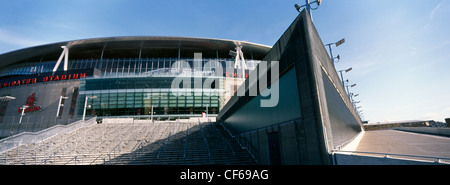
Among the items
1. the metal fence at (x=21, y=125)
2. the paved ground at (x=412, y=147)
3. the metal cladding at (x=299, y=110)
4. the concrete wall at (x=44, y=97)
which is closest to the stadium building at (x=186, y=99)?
the metal cladding at (x=299, y=110)

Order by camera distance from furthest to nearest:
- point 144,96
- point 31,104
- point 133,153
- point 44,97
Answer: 1. point 44,97
2. point 31,104
3. point 144,96
4. point 133,153

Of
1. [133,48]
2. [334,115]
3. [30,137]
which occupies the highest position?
[133,48]

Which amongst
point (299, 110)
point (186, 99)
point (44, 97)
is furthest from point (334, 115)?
point (44, 97)

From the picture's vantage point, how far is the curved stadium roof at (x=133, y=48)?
5147 centimetres

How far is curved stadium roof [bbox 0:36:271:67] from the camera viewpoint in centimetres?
5147

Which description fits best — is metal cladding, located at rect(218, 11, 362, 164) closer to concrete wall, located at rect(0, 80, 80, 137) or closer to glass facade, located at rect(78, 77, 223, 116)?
glass facade, located at rect(78, 77, 223, 116)

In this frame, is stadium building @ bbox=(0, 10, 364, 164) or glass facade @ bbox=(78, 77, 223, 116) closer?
stadium building @ bbox=(0, 10, 364, 164)

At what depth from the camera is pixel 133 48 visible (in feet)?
181

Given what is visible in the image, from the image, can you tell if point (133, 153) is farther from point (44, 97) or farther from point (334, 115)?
point (44, 97)

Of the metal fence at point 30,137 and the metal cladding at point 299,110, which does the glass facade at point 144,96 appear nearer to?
the metal fence at point 30,137

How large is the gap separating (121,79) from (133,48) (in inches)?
576

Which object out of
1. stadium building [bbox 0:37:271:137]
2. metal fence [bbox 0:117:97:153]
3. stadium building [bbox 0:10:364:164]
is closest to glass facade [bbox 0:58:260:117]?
stadium building [bbox 0:37:271:137]
